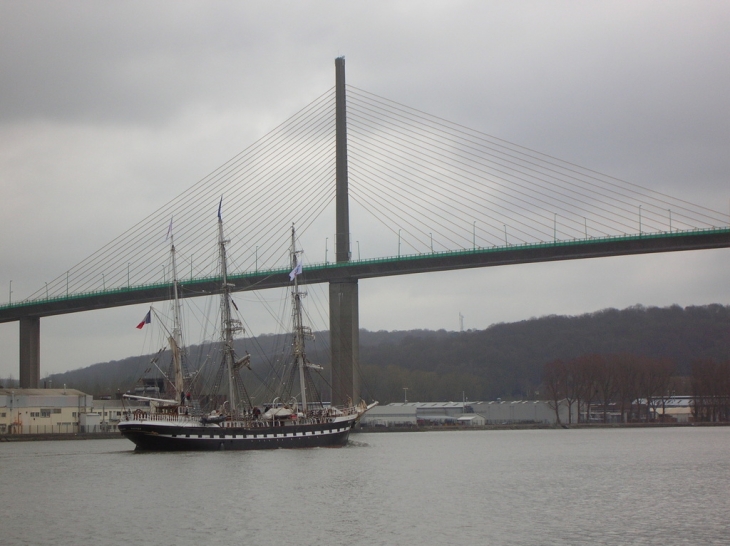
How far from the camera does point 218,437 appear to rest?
145 ft

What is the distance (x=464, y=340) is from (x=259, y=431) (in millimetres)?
97911

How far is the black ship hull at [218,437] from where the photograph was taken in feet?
142

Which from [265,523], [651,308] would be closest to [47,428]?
[265,523]

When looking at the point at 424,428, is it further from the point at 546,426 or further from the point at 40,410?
the point at 40,410

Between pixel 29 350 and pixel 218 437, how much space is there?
3208 cm

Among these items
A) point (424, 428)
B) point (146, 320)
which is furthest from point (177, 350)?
point (424, 428)

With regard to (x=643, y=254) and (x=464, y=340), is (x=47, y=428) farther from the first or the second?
(x=464, y=340)

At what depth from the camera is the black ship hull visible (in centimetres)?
4316

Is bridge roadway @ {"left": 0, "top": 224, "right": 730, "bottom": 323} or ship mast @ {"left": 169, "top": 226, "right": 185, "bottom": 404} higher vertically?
bridge roadway @ {"left": 0, "top": 224, "right": 730, "bottom": 323}

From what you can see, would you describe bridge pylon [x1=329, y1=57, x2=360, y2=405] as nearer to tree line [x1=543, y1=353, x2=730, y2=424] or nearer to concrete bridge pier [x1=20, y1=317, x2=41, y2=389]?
concrete bridge pier [x1=20, y1=317, x2=41, y2=389]

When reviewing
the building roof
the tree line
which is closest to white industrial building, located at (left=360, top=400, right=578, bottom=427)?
the tree line

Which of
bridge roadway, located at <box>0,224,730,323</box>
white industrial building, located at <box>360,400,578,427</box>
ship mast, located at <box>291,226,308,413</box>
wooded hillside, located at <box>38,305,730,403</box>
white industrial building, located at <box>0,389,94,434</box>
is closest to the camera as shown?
ship mast, located at <box>291,226,308,413</box>

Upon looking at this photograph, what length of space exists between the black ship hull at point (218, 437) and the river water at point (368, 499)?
2.50m

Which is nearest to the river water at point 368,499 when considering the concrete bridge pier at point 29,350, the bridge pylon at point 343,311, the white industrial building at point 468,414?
the bridge pylon at point 343,311
